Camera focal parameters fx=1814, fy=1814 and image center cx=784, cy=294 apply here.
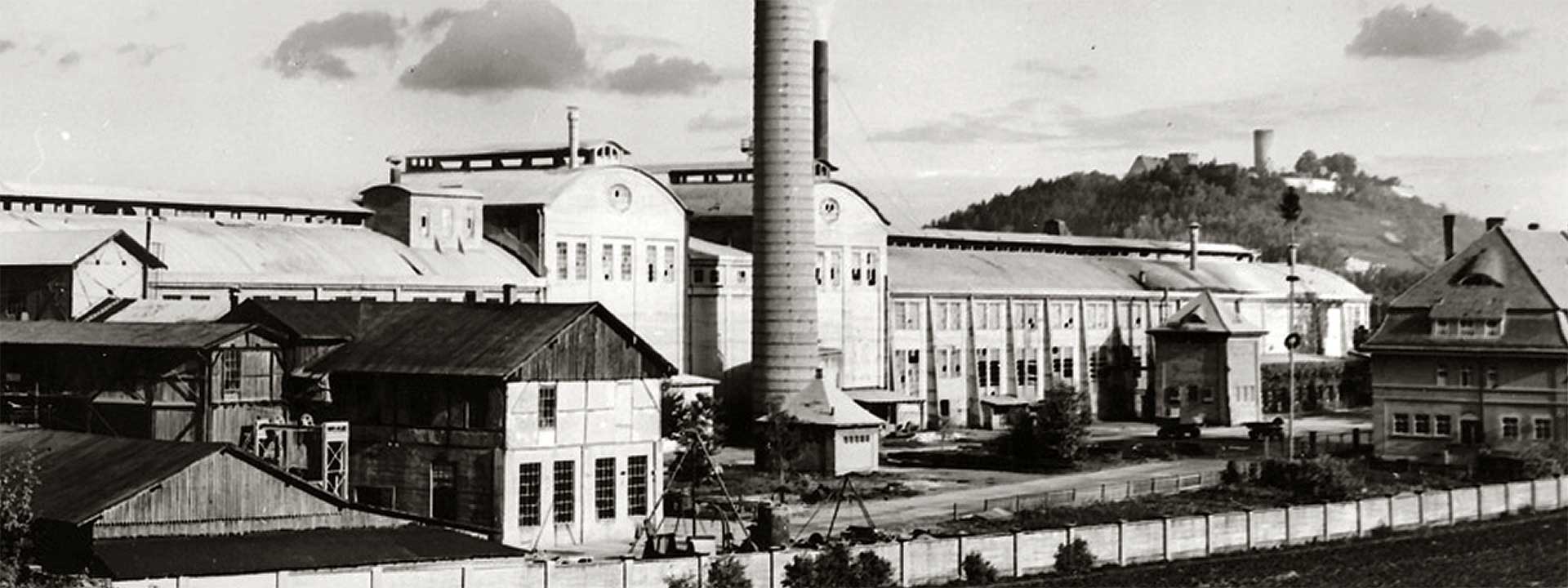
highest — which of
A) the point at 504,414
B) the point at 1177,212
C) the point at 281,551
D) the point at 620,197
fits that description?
the point at 1177,212

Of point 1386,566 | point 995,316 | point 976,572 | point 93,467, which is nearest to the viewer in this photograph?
point 93,467

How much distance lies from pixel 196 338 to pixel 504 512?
25.1ft

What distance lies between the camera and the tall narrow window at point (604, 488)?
40281 millimetres

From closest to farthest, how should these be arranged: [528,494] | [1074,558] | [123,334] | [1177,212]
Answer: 1. [1074,558]
2. [528,494]
3. [123,334]
4. [1177,212]

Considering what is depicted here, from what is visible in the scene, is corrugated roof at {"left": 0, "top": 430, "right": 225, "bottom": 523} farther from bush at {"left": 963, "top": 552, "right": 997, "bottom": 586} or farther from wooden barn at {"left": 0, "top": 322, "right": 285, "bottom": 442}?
bush at {"left": 963, "top": 552, "right": 997, "bottom": 586}

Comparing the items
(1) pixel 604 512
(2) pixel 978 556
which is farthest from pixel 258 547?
(2) pixel 978 556

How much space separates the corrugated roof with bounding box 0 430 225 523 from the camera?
30.1 meters

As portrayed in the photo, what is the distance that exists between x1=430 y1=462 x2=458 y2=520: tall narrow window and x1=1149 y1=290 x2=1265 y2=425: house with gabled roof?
43.6 metres

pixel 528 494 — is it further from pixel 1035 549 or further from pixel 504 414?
pixel 1035 549

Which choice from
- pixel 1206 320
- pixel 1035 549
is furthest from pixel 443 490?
pixel 1206 320

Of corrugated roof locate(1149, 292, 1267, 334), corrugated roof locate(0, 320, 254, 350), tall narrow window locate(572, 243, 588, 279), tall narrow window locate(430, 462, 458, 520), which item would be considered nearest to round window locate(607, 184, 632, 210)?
tall narrow window locate(572, 243, 588, 279)

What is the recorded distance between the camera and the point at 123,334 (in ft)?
132

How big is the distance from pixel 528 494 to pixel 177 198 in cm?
2220

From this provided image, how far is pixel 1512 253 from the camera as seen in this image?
184 ft
